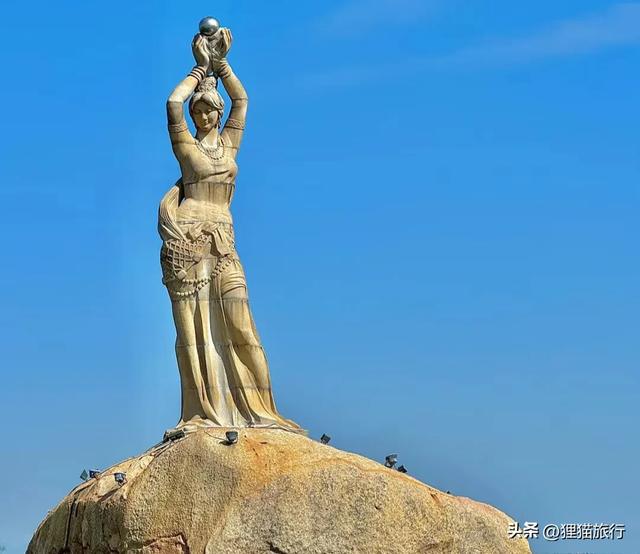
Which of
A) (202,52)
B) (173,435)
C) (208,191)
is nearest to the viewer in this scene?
(173,435)

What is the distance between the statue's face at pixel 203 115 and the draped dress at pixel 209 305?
0.31 meters

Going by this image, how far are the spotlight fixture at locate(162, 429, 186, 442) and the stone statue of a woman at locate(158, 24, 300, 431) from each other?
0.34 metres

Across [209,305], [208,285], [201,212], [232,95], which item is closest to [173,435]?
[209,305]

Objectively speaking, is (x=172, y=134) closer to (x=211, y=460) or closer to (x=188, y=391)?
(x=188, y=391)

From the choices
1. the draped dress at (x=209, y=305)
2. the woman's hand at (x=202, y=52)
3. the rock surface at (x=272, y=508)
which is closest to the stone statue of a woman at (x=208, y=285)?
the draped dress at (x=209, y=305)

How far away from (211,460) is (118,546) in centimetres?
166

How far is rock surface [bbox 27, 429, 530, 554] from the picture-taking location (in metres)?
19.2

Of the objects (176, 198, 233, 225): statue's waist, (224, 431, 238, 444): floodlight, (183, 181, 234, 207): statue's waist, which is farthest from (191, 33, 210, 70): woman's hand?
(224, 431, 238, 444): floodlight

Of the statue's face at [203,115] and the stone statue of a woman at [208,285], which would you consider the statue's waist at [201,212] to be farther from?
the statue's face at [203,115]

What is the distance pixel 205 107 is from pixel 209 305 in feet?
9.95

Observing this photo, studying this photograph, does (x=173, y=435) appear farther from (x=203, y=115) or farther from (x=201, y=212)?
(x=203, y=115)

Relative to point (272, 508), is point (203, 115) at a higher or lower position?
higher

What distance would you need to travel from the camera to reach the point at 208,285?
2228 centimetres

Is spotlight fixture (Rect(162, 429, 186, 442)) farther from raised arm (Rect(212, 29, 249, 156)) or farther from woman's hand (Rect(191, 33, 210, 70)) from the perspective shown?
woman's hand (Rect(191, 33, 210, 70))
